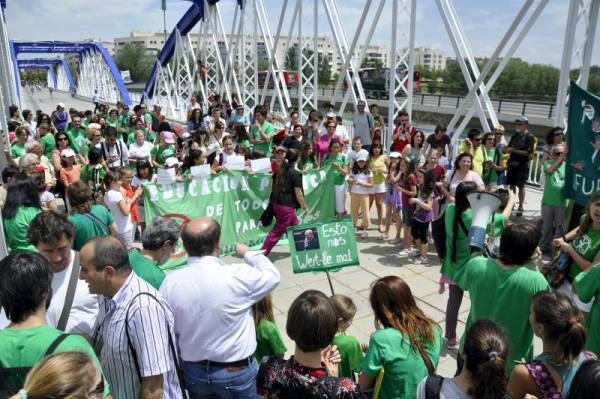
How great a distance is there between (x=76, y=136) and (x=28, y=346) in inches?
397

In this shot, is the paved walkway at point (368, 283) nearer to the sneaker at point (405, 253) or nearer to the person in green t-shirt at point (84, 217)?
the sneaker at point (405, 253)

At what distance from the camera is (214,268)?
105 inches

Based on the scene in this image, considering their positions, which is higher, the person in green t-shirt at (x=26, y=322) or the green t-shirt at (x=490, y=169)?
the person in green t-shirt at (x=26, y=322)

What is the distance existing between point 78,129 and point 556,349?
448 inches

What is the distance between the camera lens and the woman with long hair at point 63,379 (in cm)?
155

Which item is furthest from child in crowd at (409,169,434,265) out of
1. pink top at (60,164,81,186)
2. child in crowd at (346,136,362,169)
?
pink top at (60,164,81,186)

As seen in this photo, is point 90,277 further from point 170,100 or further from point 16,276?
point 170,100

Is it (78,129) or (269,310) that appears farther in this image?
(78,129)

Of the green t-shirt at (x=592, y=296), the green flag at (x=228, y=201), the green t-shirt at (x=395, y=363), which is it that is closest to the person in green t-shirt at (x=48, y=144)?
the green flag at (x=228, y=201)

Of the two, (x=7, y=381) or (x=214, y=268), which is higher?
(x=214, y=268)

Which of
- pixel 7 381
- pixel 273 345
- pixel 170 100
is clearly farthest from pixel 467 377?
pixel 170 100

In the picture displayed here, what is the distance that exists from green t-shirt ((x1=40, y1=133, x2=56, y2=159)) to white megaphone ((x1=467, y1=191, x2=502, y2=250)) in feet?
27.7

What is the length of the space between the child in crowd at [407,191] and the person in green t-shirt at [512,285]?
3.72 meters

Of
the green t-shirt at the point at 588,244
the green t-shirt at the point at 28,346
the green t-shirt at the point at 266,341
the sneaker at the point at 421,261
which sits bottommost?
the sneaker at the point at 421,261
